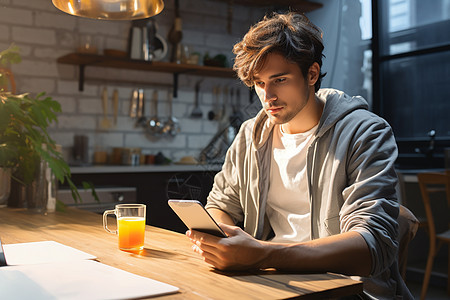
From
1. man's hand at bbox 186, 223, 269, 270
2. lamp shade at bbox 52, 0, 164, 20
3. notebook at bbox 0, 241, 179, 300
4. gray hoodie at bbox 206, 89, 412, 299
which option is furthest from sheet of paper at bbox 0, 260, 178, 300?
lamp shade at bbox 52, 0, 164, 20

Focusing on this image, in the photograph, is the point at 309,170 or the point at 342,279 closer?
the point at 342,279

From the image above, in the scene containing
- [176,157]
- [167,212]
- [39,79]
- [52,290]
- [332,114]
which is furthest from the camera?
[176,157]

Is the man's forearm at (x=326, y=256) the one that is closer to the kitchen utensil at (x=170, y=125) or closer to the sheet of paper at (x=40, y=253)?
the sheet of paper at (x=40, y=253)

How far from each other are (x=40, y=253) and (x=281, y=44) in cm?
91

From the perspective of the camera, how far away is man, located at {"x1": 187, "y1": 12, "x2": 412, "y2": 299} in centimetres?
126

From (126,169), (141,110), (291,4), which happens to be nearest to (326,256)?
(126,169)

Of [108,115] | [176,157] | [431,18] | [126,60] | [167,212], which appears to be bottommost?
[167,212]

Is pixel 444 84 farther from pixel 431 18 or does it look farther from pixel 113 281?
pixel 113 281

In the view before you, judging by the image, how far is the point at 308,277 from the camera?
1.03m

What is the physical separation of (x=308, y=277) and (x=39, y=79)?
126 inches

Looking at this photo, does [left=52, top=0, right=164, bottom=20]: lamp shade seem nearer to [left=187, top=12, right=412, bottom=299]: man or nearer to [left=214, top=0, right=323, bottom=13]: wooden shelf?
[left=187, top=12, right=412, bottom=299]: man

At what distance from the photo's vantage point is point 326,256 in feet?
3.69

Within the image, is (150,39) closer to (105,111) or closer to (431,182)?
(105,111)

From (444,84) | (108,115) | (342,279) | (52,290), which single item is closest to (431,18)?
(444,84)
